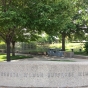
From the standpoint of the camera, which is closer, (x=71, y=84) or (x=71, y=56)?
(x=71, y=84)

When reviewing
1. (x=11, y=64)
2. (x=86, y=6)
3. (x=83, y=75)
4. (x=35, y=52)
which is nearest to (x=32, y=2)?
(x=11, y=64)

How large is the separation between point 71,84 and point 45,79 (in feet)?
3.36

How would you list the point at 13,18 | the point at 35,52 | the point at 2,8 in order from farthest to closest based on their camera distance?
the point at 35,52 < the point at 2,8 < the point at 13,18

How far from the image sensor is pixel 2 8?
10781mm

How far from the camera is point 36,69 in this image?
7648 mm

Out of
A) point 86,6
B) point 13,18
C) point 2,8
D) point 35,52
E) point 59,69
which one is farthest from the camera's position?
point 35,52

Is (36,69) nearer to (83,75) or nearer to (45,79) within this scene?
(45,79)

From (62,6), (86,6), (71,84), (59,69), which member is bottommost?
(71,84)

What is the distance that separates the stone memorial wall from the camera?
7621 mm

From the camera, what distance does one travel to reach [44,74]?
7.64 meters

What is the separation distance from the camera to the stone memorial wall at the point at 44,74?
7.62 metres

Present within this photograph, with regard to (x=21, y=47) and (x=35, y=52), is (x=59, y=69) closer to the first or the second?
(x=35, y=52)

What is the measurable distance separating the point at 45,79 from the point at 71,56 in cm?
1623

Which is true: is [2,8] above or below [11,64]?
above
